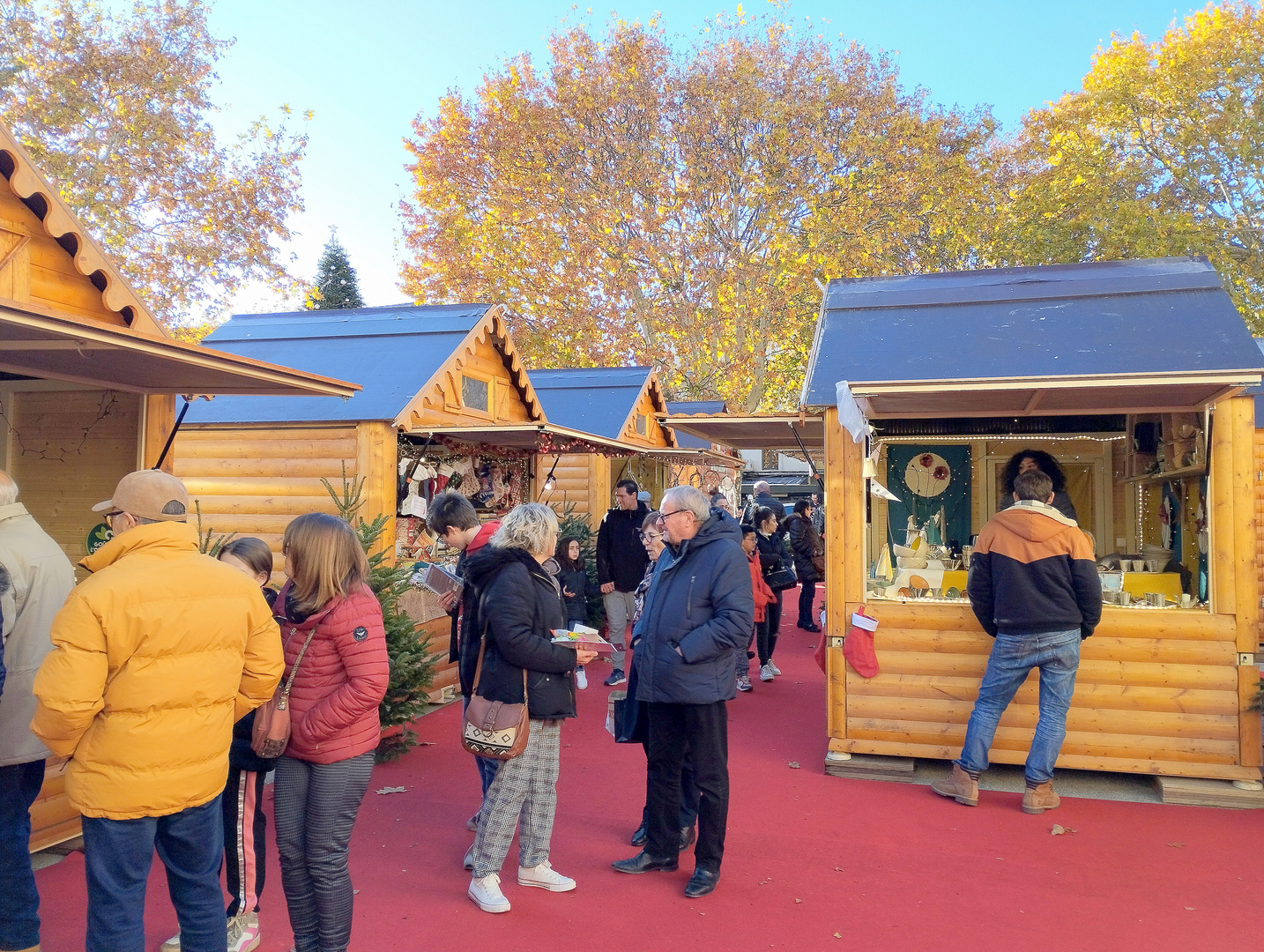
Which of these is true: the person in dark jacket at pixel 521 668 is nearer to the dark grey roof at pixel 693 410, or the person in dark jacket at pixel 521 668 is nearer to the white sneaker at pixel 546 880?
the white sneaker at pixel 546 880

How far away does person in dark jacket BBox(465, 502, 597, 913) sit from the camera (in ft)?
12.7

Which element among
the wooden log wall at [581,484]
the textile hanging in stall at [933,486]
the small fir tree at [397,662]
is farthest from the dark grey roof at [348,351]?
the textile hanging in stall at [933,486]

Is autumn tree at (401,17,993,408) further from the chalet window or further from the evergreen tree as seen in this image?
the chalet window

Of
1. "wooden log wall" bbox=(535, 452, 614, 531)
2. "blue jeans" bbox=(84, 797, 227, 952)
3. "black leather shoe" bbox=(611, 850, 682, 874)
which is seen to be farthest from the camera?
"wooden log wall" bbox=(535, 452, 614, 531)

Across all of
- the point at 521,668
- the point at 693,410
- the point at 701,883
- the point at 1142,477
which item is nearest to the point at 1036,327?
the point at 1142,477

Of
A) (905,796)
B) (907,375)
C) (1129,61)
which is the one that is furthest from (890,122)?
(905,796)

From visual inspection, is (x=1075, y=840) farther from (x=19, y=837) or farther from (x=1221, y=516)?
(x=19, y=837)

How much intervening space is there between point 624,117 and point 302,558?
71.7ft

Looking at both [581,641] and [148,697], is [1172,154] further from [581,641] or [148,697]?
[148,697]

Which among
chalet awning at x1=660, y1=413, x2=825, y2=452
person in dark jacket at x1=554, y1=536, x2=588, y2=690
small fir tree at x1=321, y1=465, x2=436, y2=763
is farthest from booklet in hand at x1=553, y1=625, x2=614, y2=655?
person in dark jacket at x1=554, y1=536, x2=588, y2=690

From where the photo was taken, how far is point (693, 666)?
4207 mm

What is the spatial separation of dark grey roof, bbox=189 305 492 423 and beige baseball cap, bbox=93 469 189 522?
5.93 metres

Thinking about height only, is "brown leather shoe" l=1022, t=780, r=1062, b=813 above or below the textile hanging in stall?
below

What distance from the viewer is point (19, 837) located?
3.32 meters
